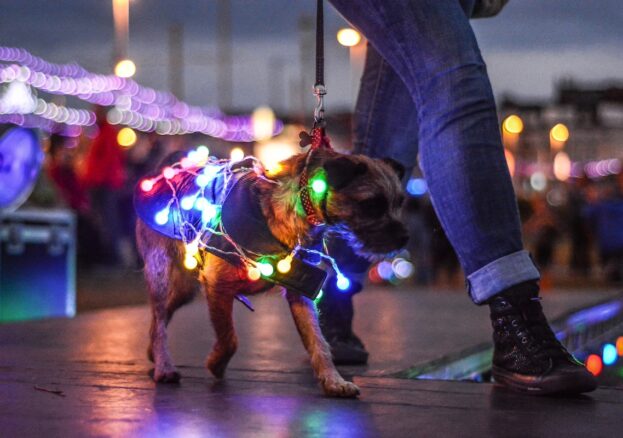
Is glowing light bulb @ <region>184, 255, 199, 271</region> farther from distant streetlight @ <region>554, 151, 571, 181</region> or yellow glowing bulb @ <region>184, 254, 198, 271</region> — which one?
distant streetlight @ <region>554, 151, 571, 181</region>

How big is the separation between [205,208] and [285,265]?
382 millimetres

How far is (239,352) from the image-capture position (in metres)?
4.55

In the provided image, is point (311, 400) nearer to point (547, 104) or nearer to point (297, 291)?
point (297, 291)

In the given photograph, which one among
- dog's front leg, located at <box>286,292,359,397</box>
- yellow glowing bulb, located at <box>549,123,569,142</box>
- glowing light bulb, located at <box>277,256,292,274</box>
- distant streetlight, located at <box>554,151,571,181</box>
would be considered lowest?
dog's front leg, located at <box>286,292,359,397</box>

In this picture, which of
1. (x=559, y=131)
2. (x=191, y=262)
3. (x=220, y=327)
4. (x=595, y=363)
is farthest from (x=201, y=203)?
(x=559, y=131)

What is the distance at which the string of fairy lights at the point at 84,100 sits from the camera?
30.4 m

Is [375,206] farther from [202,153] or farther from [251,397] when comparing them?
[202,153]

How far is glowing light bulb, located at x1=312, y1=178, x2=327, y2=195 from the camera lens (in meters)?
3.35

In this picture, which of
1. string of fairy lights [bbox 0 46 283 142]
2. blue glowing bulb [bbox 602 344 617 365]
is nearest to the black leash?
blue glowing bulb [bbox 602 344 617 365]

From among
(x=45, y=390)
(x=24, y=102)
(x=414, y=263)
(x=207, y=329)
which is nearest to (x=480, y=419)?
(x=45, y=390)

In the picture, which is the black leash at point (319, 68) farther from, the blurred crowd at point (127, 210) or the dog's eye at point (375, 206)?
the blurred crowd at point (127, 210)

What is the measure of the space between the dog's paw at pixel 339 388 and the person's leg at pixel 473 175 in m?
0.54

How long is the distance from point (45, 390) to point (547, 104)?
75300 millimetres

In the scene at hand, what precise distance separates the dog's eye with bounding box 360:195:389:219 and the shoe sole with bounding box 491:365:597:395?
67 cm
